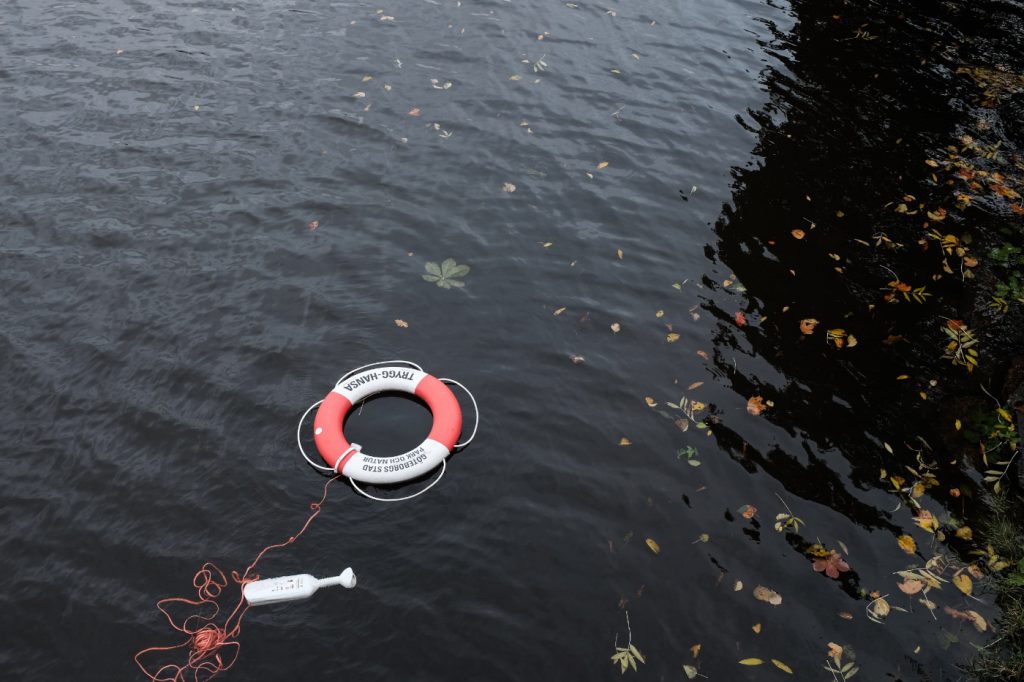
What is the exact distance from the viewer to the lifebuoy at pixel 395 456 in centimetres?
490

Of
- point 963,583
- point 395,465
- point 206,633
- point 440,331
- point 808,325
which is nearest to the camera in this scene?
point 206,633

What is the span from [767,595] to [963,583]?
130 centimetres

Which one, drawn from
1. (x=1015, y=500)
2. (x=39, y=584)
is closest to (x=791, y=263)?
(x=1015, y=500)

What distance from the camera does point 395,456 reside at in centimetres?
Result: 512

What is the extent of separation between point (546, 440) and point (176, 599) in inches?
103

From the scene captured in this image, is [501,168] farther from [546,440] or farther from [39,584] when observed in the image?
[39,584]

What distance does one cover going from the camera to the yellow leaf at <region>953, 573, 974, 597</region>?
14.8 feet

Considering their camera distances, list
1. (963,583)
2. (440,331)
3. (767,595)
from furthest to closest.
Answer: (440,331)
(963,583)
(767,595)

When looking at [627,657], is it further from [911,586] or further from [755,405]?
[755,405]

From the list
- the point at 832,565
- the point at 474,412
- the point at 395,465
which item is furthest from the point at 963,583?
the point at 395,465

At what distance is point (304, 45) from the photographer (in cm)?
891

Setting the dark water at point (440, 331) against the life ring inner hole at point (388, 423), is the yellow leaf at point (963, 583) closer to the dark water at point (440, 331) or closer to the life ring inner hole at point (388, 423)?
the dark water at point (440, 331)

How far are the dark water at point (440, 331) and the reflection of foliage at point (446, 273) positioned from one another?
0.36 feet

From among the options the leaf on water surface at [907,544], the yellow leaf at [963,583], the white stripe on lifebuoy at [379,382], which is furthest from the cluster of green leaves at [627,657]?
the white stripe on lifebuoy at [379,382]
